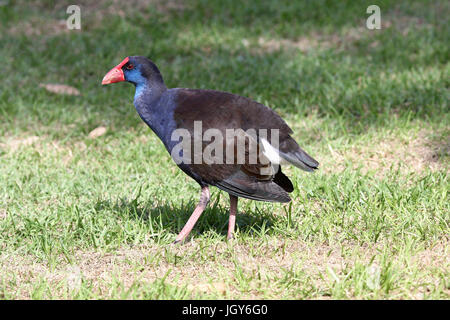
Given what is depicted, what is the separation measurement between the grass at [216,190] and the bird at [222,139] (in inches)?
14.8

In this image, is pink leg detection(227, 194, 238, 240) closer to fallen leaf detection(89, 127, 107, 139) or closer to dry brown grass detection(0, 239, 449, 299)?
dry brown grass detection(0, 239, 449, 299)

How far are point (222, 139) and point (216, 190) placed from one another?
1.24 metres

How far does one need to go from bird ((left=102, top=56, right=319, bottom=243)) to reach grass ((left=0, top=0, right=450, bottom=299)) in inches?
14.8

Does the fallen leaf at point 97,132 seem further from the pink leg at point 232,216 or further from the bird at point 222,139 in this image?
the pink leg at point 232,216

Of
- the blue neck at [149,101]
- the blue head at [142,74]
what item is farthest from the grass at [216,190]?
the blue head at [142,74]

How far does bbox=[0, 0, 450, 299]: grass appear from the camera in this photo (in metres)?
3.67

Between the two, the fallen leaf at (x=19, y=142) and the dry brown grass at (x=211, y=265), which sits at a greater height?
the fallen leaf at (x=19, y=142)

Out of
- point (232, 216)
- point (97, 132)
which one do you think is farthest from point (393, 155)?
point (97, 132)

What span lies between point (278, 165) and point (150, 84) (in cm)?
97

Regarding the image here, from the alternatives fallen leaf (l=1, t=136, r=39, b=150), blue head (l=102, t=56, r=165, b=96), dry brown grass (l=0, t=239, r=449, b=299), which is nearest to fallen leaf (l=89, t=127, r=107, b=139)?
fallen leaf (l=1, t=136, r=39, b=150)

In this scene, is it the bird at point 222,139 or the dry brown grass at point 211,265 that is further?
the bird at point 222,139

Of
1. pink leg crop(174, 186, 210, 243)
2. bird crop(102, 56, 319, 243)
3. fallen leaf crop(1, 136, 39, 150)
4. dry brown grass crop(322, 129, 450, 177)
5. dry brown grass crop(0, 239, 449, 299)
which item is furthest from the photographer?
fallen leaf crop(1, 136, 39, 150)

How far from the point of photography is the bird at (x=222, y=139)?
152 inches

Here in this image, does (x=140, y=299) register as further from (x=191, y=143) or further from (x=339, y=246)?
(x=339, y=246)
